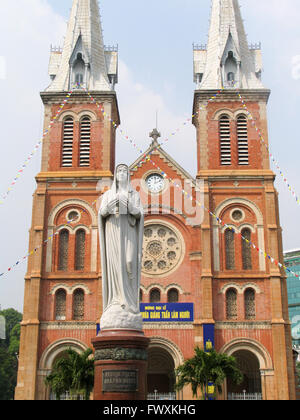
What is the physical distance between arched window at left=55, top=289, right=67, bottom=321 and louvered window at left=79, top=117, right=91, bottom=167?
8.46 metres

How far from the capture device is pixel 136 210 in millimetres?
13609

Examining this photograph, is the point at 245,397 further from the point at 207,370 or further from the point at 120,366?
the point at 120,366

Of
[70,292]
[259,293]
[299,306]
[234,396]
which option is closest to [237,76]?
[259,293]

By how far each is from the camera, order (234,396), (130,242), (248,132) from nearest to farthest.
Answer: (130,242), (234,396), (248,132)

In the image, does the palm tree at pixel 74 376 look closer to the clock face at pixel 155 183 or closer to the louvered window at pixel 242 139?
the clock face at pixel 155 183

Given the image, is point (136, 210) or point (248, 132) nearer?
point (136, 210)

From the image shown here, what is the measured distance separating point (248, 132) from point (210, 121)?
2.59 meters

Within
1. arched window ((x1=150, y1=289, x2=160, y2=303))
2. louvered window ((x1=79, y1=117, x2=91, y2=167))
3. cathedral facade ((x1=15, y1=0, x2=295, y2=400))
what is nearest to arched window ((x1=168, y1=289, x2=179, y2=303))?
cathedral facade ((x1=15, y1=0, x2=295, y2=400))

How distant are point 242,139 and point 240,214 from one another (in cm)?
521

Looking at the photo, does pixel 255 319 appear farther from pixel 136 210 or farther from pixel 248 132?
pixel 136 210

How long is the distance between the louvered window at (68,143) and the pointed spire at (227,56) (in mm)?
9258

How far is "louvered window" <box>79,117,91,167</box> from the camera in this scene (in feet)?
119

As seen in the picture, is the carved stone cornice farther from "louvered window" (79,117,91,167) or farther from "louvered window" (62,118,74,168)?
"louvered window" (62,118,74,168)

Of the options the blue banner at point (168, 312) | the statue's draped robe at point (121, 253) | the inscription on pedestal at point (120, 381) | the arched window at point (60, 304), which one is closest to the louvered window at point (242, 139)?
the blue banner at point (168, 312)
